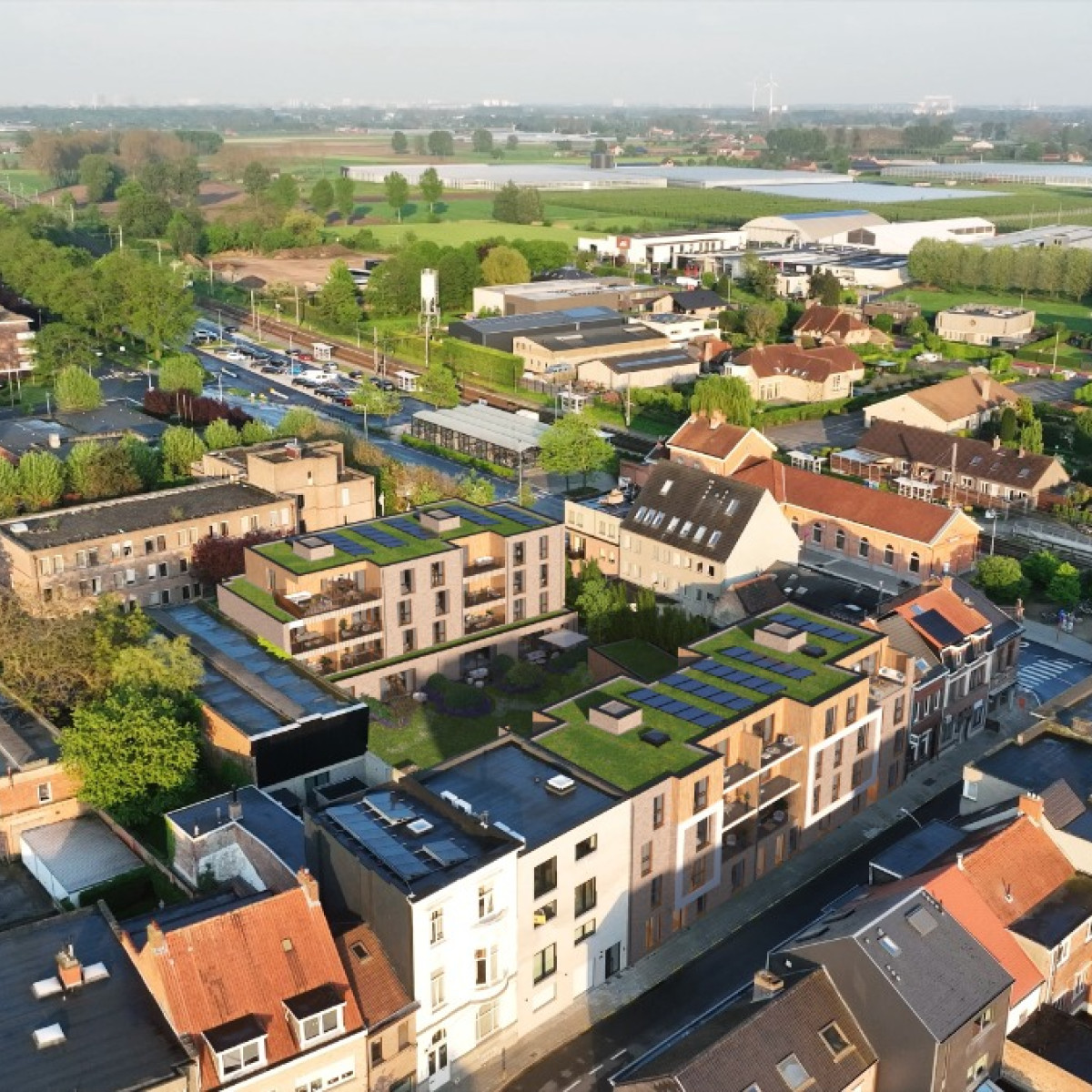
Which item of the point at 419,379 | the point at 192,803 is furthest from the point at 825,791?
the point at 419,379

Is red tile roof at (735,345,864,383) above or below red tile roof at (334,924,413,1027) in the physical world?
above

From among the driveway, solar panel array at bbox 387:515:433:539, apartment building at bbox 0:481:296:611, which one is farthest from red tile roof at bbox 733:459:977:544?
apartment building at bbox 0:481:296:611

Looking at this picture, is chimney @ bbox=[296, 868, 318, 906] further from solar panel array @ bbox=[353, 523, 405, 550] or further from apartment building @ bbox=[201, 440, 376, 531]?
apartment building @ bbox=[201, 440, 376, 531]

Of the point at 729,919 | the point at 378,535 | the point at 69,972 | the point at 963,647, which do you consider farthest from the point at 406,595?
the point at 69,972


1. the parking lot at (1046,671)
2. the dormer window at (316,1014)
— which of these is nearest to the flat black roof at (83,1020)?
the dormer window at (316,1014)

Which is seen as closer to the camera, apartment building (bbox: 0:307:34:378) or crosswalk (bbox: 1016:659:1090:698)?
crosswalk (bbox: 1016:659:1090:698)

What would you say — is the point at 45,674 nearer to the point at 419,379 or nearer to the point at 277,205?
the point at 419,379
